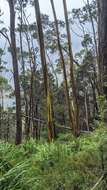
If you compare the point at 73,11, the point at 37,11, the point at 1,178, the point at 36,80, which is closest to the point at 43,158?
the point at 1,178

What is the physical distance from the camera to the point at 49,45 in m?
→ 35.8

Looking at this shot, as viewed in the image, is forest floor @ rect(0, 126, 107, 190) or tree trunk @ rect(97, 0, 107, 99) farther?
tree trunk @ rect(97, 0, 107, 99)

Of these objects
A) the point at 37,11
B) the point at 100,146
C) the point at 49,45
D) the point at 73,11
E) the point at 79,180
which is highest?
the point at 73,11

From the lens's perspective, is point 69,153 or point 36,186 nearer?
point 36,186

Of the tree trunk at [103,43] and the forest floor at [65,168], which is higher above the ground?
the tree trunk at [103,43]

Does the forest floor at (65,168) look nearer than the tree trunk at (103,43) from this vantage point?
Yes

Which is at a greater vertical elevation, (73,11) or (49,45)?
(73,11)

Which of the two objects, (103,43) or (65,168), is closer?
(103,43)

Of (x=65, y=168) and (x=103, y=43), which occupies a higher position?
(x=103, y=43)

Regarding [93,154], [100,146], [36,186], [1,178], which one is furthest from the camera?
[93,154]

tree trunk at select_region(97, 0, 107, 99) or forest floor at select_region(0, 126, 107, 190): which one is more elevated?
tree trunk at select_region(97, 0, 107, 99)

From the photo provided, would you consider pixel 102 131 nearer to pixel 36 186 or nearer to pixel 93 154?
pixel 93 154

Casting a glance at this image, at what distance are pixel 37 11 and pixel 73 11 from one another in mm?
20119

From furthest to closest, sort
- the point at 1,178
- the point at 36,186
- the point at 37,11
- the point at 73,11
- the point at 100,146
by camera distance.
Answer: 1. the point at 73,11
2. the point at 37,11
3. the point at 100,146
4. the point at 36,186
5. the point at 1,178
